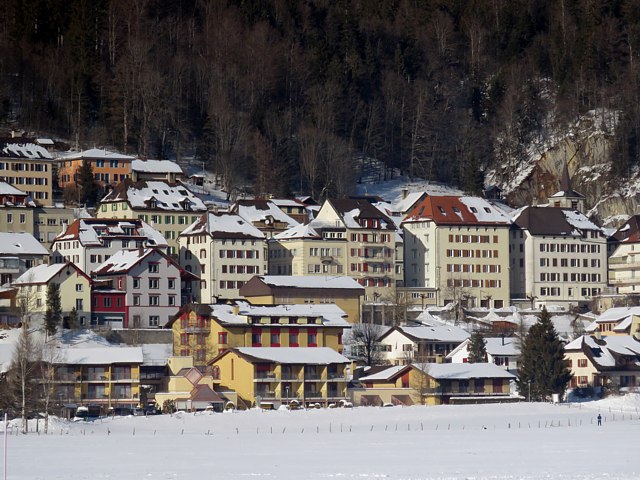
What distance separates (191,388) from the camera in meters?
108

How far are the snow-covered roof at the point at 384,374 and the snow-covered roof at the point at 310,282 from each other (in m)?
22.2

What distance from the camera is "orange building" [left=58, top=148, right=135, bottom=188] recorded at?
156 metres

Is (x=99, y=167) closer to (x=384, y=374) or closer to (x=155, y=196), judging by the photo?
(x=155, y=196)

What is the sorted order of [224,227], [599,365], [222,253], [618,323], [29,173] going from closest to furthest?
[599,365]
[618,323]
[222,253]
[224,227]
[29,173]

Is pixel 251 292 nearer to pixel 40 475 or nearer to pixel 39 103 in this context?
pixel 39 103

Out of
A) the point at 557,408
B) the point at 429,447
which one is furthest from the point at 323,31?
the point at 429,447

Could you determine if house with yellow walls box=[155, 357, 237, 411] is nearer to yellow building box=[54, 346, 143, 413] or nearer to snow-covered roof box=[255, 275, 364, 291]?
yellow building box=[54, 346, 143, 413]

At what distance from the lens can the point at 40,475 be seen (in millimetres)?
65812

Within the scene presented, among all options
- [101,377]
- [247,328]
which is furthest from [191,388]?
[247,328]

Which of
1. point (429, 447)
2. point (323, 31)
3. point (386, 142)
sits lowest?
point (429, 447)

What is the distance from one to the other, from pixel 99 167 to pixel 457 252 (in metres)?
31.8

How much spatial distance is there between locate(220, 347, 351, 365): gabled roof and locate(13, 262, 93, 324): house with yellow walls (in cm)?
1698

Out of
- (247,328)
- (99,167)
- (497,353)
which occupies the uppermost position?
(99,167)

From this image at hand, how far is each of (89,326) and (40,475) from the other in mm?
57573
